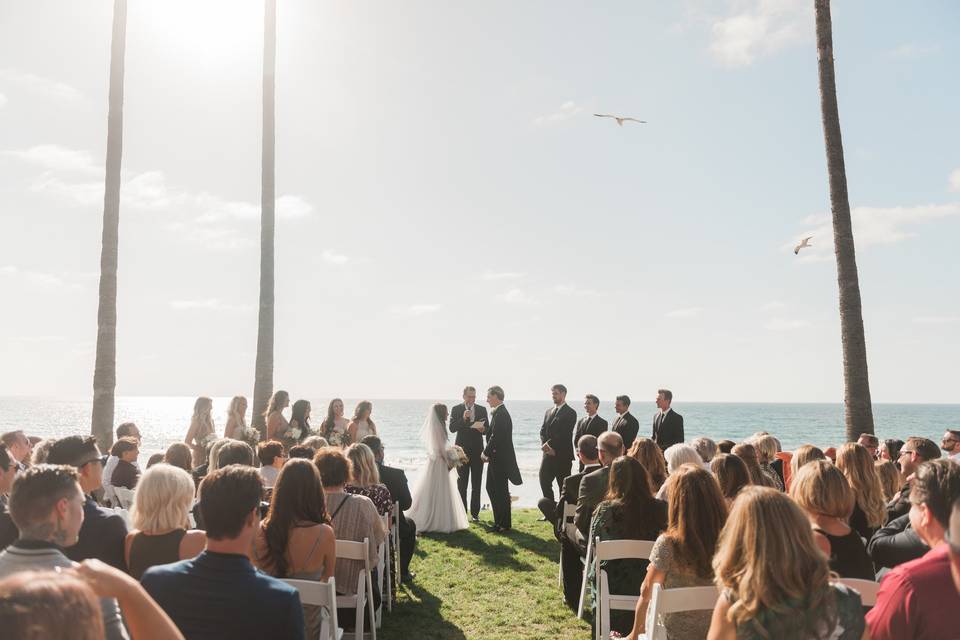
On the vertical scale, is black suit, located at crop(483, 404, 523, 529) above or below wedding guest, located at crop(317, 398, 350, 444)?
below

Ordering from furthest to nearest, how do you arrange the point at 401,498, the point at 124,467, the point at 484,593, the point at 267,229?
the point at 267,229
the point at 401,498
the point at 484,593
the point at 124,467

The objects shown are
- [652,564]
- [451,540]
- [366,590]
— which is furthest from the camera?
[451,540]

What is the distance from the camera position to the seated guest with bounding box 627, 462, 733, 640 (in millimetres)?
3941

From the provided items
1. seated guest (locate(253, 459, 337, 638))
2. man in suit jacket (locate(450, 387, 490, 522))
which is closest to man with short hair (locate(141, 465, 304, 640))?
seated guest (locate(253, 459, 337, 638))

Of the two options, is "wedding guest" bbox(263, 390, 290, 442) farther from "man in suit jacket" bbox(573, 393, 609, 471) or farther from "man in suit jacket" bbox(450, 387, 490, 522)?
"man in suit jacket" bbox(573, 393, 609, 471)

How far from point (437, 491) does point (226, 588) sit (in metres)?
7.95

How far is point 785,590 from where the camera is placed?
8.54ft

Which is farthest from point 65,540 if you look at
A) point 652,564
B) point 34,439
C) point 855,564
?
point 34,439

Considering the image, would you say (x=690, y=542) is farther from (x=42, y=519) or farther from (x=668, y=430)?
(x=668, y=430)

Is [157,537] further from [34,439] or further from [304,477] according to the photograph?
[34,439]

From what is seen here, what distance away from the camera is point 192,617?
276 centimetres

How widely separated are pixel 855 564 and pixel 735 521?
5.25ft

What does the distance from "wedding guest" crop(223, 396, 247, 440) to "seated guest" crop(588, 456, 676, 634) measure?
19.8 ft

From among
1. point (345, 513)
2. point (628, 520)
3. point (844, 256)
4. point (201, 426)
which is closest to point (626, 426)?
point (844, 256)
